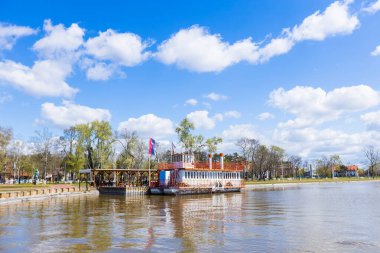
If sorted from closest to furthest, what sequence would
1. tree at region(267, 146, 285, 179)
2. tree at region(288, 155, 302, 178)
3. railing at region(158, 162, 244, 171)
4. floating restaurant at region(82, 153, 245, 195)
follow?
floating restaurant at region(82, 153, 245, 195) → railing at region(158, 162, 244, 171) → tree at region(267, 146, 285, 179) → tree at region(288, 155, 302, 178)

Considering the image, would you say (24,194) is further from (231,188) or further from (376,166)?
(376,166)

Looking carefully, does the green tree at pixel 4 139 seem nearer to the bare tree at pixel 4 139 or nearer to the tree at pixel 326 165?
the bare tree at pixel 4 139

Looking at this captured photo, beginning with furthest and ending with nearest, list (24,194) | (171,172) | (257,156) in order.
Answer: (257,156), (171,172), (24,194)

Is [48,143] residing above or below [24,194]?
above

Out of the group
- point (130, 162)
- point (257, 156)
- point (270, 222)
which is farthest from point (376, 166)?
point (270, 222)

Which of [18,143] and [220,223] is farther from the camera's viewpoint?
→ [18,143]

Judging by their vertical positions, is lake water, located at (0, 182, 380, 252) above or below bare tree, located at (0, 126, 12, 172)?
below

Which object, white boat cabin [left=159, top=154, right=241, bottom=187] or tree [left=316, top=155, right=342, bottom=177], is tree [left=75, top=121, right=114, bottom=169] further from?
tree [left=316, top=155, right=342, bottom=177]

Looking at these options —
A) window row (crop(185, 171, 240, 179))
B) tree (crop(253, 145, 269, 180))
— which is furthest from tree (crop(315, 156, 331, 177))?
window row (crop(185, 171, 240, 179))

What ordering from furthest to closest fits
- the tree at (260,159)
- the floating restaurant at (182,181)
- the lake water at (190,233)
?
the tree at (260,159) → the floating restaurant at (182,181) → the lake water at (190,233)

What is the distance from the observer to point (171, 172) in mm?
59875

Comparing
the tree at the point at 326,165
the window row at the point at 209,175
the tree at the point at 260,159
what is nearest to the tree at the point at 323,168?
the tree at the point at 326,165

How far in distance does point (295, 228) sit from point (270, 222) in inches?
112

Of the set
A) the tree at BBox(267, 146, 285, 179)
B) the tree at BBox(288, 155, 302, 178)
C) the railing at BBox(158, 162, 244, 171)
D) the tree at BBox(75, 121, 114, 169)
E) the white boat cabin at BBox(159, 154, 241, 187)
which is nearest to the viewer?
the white boat cabin at BBox(159, 154, 241, 187)
